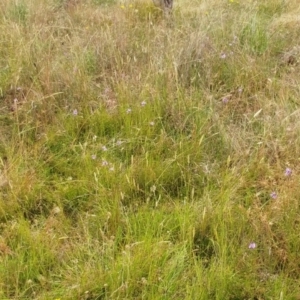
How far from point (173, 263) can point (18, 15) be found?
359cm

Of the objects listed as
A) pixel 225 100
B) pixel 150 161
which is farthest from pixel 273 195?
pixel 225 100

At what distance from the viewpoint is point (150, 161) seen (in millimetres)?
2545

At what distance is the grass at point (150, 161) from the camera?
1913 mm

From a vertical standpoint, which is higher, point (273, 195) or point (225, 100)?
point (225, 100)

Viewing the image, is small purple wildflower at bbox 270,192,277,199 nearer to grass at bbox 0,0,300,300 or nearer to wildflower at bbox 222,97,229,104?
grass at bbox 0,0,300,300

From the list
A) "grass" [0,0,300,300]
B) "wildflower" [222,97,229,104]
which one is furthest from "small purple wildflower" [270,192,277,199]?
"wildflower" [222,97,229,104]

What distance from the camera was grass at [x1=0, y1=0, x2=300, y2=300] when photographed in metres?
1.91

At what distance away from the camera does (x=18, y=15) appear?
183 inches

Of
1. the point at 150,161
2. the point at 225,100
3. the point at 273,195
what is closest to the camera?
the point at 273,195

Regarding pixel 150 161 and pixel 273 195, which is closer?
pixel 273 195

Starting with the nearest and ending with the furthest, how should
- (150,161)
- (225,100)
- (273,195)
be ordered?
(273,195), (150,161), (225,100)

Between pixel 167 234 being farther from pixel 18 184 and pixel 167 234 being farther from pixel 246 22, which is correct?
pixel 246 22

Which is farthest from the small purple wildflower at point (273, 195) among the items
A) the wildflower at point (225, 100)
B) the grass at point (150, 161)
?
the wildflower at point (225, 100)

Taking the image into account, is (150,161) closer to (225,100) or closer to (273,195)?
(273,195)
